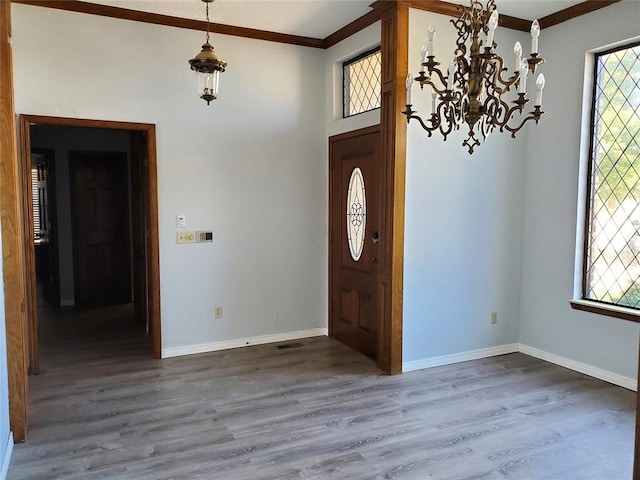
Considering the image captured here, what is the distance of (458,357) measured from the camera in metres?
4.34

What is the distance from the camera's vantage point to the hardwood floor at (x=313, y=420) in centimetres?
262

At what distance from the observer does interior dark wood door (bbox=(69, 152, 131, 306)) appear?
6.58m

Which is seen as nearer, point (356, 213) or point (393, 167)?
point (393, 167)

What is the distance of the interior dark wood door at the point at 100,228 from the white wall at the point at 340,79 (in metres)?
3.32

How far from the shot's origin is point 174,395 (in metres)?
3.57

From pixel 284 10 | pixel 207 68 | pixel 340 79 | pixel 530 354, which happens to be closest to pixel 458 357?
pixel 530 354

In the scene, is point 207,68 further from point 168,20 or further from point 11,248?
point 11,248

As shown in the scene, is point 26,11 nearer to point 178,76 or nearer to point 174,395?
point 178,76

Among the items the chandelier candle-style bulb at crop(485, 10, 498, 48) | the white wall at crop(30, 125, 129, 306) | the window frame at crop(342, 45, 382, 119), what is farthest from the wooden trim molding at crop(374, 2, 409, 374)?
the white wall at crop(30, 125, 129, 306)

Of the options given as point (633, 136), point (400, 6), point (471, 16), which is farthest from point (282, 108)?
point (633, 136)

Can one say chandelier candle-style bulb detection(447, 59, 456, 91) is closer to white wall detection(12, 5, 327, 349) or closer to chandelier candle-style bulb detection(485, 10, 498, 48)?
chandelier candle-style bulb detection(485, 10, 498, 48)

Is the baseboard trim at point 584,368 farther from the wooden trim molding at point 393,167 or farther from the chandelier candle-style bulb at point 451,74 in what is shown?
the chandelier candle-style bulb at point 451,74

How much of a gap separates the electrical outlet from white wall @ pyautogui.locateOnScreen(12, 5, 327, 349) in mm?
64

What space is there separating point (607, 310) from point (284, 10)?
3.56 meters
